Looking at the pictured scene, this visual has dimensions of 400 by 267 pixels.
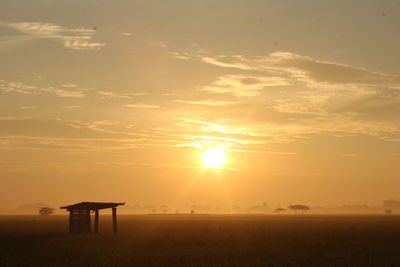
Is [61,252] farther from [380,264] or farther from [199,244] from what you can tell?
[380,264]

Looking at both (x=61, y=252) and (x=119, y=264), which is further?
(x=61, y=252)

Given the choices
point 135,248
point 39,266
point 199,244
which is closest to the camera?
point 39,266

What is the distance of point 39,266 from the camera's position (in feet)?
81.8

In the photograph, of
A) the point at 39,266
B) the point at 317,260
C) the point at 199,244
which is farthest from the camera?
the point at 199,244

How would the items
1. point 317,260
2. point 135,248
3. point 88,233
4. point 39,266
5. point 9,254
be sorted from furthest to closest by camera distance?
1. point 88,233
2. point 135,248
3. point 9,254
4. point 317,260
5. point 39,266

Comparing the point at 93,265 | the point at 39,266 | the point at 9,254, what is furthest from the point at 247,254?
the point at 9,254

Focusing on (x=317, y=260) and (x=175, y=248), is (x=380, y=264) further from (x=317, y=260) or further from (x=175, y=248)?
(x=175, y=248)

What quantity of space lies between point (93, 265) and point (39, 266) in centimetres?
260

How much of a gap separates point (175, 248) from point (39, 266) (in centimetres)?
1136

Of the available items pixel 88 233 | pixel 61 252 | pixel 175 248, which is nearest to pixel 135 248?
pixel 175 248

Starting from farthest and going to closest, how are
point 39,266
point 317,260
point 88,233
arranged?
point 88,233, point 317,260, point 39,266

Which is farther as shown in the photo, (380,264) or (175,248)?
(175,248)

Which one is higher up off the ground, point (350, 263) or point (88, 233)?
point (88, 233)

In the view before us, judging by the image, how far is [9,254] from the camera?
30.3 m
